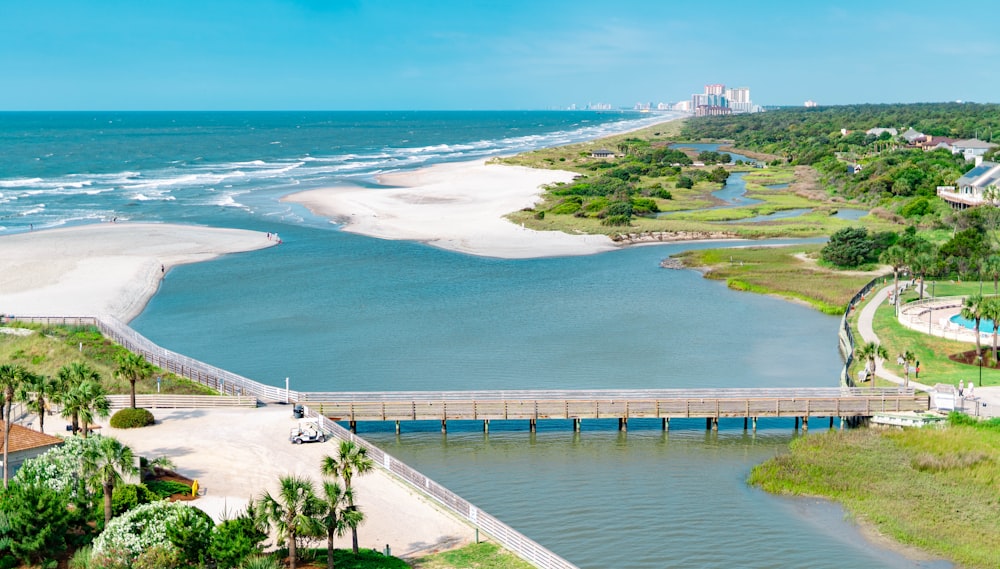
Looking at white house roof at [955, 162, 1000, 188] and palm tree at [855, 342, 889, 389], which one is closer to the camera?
palm tree at [855, 342, 889, 389]

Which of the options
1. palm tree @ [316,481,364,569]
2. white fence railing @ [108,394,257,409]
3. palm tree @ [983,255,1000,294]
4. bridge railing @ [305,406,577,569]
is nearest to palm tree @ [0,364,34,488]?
white fence railing @ [108,394,257,409]

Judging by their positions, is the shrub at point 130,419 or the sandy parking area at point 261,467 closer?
the sandy parking area at point 261,467

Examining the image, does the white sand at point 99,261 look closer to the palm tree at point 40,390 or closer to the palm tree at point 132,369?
the palm tree at point 132,369

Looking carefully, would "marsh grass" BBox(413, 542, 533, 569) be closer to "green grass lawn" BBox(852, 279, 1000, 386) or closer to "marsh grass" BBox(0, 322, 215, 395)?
"marsh grass" BBox(0, 322, 215, 395)

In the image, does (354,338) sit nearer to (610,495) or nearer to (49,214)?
(610,495)

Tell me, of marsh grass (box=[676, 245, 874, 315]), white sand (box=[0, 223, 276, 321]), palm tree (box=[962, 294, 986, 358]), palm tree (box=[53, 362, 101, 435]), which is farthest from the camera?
marsh grass (box=[676, 245, 874, 315])

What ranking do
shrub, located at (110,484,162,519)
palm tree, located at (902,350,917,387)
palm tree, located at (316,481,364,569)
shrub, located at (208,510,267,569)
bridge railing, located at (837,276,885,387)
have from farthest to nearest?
bridge railing, located at (837,276,885,387)
palm tree, located at (902,350,917,387)
shrub, located at (110,484,162,519)
palm tree, located at (316,481,364,569)
shrub, located at (208,510,267,569)

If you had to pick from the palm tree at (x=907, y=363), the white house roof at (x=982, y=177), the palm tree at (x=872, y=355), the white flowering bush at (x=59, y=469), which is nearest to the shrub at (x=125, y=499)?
the white flowering bush at (x=59, y=469)
